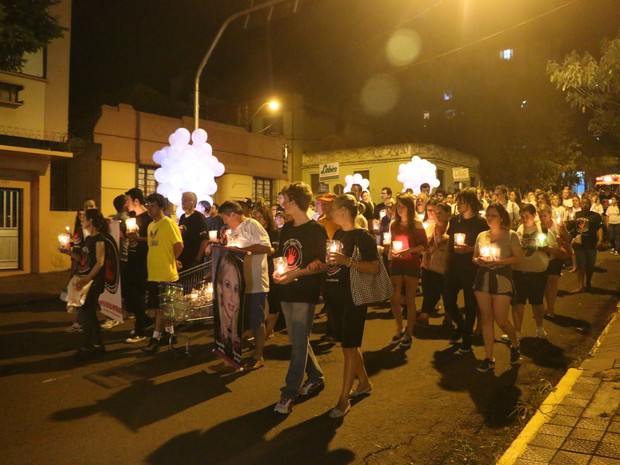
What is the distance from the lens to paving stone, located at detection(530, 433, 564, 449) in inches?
158

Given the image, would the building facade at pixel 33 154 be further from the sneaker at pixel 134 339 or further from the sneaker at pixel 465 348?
the sneaker at pixel 465 348

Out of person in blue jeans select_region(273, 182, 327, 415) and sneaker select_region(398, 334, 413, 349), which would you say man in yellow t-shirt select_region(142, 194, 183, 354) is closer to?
person in blue jeans select_region(273, 182, 327, 415)

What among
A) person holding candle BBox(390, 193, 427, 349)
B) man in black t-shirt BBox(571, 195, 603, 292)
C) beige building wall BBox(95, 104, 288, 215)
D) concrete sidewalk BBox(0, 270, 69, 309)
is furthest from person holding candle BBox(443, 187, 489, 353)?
beige building wall BBox(95, 104, 288, 215)

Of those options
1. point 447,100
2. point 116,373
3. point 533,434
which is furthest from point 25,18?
point 447,100

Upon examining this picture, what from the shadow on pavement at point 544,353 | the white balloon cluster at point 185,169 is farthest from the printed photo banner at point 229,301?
the white balloon cluster at point 185,169

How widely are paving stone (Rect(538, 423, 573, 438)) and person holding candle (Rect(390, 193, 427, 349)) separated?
109 inches

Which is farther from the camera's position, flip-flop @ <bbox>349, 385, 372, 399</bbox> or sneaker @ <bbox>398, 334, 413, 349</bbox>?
sneaker @ <bbox>398, 334, 413, 349</bbox>

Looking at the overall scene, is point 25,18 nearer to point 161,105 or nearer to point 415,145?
point 161,105

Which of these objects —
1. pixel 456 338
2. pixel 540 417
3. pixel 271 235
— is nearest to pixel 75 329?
Result: pixel 271 235

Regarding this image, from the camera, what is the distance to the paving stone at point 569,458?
3711mm

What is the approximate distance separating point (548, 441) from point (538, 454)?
269 mm

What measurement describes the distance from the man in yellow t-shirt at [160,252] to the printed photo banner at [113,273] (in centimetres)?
41

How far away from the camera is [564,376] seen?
579cm

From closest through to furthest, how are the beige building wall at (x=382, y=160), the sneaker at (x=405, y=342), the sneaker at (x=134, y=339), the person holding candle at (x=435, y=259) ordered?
the sneaker at (x=405, y=342), the sneaker at (x=134, y=339), the person holding candle at (x=435, y=259), the beige building wall at (x=382, y=160)
